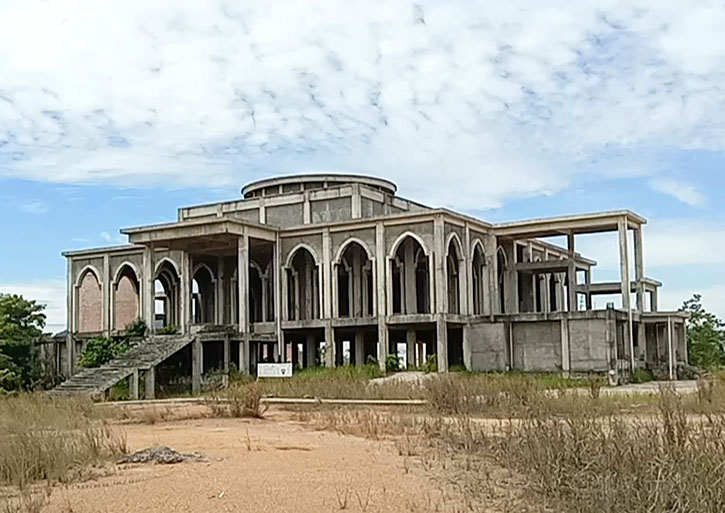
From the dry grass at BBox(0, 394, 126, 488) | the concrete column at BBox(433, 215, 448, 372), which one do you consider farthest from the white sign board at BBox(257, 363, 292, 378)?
the dry grass at BBox(0, 394, 126, 488)

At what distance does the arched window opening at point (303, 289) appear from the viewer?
4744cm

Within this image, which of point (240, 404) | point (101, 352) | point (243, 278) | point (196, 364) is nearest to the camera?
point (240, 404)

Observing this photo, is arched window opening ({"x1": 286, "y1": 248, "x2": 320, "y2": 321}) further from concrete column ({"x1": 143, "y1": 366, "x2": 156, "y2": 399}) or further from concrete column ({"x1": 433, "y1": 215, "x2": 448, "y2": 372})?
concrete column ({"x1": 143, "y1": 366, "x2": 156, "y2": 399})

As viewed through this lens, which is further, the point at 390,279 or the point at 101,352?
the point at 390,279

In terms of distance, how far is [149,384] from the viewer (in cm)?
3869

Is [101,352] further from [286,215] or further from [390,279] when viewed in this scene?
[390,279]

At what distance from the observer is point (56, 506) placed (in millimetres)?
10328

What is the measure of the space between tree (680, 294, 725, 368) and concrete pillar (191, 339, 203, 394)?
89.6 ft

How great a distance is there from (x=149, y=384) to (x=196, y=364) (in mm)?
2637

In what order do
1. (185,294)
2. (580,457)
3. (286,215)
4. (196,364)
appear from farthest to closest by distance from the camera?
(286,215), (185,294), (196,364), (580,457)

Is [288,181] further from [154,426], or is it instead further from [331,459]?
[331,459]

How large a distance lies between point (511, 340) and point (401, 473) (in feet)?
99.2

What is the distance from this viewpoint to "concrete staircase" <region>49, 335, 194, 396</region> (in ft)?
119

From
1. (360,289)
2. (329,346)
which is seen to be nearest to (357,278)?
(360,289)
